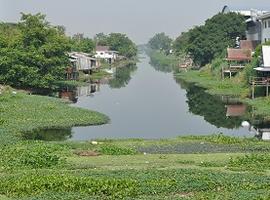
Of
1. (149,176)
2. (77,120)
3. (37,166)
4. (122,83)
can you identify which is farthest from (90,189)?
(122,83)

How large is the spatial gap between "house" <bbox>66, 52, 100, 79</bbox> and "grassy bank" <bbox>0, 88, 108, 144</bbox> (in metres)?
30.1

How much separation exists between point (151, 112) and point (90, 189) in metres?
34.1

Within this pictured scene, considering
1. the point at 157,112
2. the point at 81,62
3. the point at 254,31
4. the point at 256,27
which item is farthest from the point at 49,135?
the point at 254,31

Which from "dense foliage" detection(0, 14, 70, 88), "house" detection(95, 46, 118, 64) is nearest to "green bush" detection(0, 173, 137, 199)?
"dense foliage" detection(0, 14, 70, 88)

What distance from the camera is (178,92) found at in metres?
69.9

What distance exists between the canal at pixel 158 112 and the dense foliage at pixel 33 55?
465 centimetres

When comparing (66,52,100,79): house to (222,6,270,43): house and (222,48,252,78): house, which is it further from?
(222,6,270,43): house

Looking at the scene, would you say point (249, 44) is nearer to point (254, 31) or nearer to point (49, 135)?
point (254, 31)

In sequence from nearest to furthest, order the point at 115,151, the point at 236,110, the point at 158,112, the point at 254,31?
the point at 115,151 < the point at 236,110 < the point at 158,112 < the point at 254,31

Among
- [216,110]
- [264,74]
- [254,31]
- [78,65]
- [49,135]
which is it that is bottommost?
[49,135]

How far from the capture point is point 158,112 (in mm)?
49094

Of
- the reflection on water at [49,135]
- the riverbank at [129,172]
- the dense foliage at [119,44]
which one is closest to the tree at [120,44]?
the dense foliage at [119,44]

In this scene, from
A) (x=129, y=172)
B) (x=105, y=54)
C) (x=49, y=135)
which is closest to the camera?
(x=129, y=172)

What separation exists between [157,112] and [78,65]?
1545 inches
